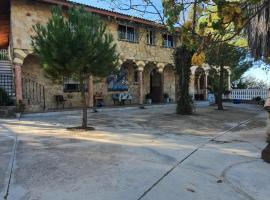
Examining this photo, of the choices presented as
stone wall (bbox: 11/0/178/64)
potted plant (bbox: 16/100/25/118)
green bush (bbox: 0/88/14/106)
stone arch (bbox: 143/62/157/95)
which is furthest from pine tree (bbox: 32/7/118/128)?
stone arch (bbox: 143/62/157/95)

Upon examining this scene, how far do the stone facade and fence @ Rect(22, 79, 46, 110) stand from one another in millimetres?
294

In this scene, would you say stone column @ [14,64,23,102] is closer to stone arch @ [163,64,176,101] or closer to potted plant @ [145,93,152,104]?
potted plant @ [145,93,152,104]

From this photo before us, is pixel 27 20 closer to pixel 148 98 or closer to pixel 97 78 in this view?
pixel 97 78

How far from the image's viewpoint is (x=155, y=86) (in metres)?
24.5

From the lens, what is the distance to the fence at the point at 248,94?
26.8 metres

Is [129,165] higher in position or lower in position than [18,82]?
lower

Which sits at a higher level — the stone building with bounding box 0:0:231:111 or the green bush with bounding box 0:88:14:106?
the stone building with bounding box 0:0:231:111

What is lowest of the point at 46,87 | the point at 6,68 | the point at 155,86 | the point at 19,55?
the point at 46,87

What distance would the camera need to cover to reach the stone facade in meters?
15.6

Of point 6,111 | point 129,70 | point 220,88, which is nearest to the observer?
point 6,111

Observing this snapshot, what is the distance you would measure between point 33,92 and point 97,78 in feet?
16.9

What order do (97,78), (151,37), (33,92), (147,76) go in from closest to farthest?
(97,78), (33,92), (151,37), (147,76)

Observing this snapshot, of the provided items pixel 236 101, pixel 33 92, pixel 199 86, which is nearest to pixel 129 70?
pixel 33 92

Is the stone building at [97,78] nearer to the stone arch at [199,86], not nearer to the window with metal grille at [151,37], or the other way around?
the window with metal grille at [151,37]
